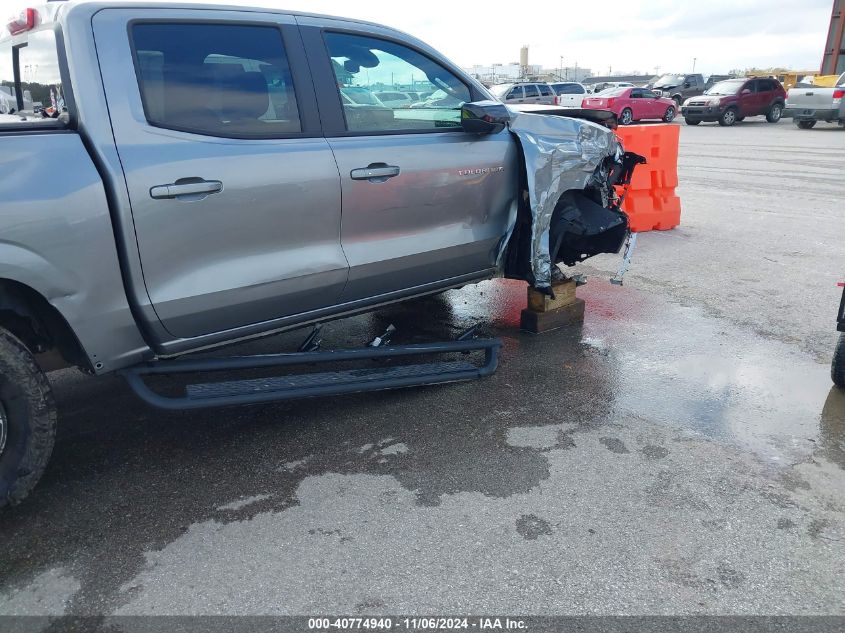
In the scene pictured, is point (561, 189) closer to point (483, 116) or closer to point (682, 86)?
point (483, 116)

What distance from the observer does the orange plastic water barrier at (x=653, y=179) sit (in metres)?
7.49

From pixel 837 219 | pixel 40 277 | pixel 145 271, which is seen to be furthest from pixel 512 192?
pixel 837 219

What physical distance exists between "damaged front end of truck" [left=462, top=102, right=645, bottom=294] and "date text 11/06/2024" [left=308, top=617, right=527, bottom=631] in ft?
8.33

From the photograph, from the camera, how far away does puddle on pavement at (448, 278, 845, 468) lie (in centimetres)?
351

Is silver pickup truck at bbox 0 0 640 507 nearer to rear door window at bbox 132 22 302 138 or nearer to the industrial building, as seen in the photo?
rear door window at bbox 132 22 302 138

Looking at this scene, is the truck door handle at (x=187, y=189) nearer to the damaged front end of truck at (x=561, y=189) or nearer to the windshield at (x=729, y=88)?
the damaged front end of truck at (x=561, y=189)

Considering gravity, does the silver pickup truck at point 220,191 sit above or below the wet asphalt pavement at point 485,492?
above

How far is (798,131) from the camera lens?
21.5 m

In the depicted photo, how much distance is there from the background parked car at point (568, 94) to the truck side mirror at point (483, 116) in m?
24.2

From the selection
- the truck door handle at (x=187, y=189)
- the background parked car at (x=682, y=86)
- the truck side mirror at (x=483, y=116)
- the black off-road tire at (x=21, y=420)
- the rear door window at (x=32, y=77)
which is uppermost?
the rear door window at (x=32, y=77)

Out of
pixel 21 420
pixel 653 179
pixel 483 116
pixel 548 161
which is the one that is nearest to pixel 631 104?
pixel 653 179

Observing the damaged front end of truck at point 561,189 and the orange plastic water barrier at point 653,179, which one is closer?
the damaged front end of truck at point 561,189

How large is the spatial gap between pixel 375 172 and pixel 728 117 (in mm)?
25265

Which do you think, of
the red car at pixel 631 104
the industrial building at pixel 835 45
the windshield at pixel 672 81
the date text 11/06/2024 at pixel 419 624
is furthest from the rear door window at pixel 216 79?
the windshield at pixel 672 81
